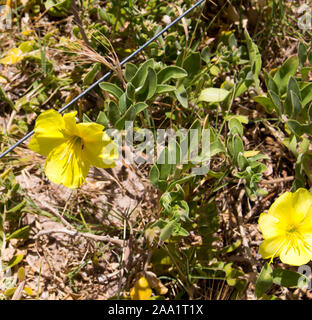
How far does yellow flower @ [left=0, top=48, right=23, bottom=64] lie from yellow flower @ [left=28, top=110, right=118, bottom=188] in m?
0.94

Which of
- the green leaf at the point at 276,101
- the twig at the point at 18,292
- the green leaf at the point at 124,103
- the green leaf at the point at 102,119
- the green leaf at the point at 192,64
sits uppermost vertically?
the green leaf at the point at 192,64

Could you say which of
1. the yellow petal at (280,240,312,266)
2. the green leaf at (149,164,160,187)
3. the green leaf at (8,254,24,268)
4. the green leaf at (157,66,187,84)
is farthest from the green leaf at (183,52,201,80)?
the green leaf at (8,254,24,268)

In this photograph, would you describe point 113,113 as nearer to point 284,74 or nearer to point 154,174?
point 154,174

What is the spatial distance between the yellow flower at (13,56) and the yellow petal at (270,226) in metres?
1.83

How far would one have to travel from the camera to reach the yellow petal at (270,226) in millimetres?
1902

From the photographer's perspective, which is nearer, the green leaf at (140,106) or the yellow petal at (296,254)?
the yellow petal at (296,254)

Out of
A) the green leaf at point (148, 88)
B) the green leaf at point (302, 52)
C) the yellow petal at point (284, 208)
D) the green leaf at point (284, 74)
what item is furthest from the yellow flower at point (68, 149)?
the green leaf at point (302, 52)

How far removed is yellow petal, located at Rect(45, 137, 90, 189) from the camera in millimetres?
1995

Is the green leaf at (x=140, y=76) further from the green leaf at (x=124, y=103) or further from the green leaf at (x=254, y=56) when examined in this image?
the green leaf at (x=254, y=56)

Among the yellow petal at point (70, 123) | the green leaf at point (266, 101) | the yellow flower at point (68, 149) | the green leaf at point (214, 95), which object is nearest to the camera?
the yellow petal at point (70, 123)

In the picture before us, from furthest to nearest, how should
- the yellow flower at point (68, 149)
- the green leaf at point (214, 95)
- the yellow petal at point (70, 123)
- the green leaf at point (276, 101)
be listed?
the green leaf at point (214, 95)
the green leaf at point (276, 101)
the yellow flower at point (68, 149)
the yellow petal at point (70, 123)

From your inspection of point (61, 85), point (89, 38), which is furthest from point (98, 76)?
point (61, 85)
